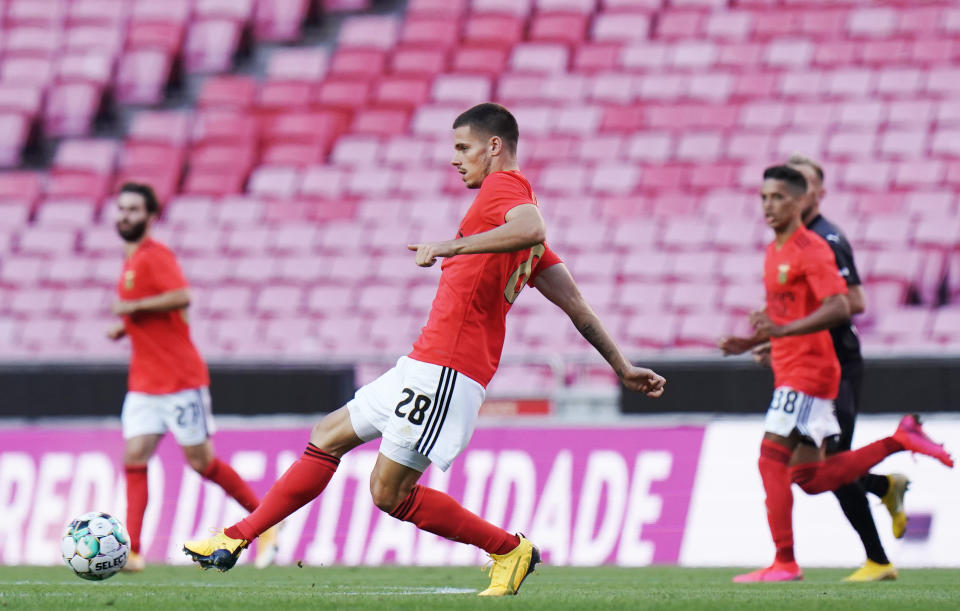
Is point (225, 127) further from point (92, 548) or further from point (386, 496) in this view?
point (386, 496)

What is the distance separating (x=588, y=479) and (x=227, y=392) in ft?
8.90

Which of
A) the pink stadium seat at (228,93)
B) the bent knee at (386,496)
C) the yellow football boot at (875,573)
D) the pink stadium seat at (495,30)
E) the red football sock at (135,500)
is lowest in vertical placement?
the red football sock at (135,500)

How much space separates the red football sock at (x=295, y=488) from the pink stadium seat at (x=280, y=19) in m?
14.9

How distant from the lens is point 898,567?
9688mm

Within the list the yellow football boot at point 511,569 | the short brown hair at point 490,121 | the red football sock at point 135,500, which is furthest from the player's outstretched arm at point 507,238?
the red football sock at point 135,500

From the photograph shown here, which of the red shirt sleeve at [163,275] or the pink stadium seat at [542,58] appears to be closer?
the red shirt sleeve at [163,275]

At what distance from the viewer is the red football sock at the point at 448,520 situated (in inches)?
246

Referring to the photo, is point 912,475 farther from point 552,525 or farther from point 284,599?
point 284,599

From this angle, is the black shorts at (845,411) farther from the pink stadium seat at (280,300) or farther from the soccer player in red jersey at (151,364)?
the pink stadium seat at (280,300)

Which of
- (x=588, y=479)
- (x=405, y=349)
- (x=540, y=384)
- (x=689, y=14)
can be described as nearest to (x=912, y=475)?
(x=588, y=479)

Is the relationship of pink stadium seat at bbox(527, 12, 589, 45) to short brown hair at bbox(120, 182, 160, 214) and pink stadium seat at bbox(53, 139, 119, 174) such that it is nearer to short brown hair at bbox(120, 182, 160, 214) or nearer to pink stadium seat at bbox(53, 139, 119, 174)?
pink stadium seat at bbox(53, 139, 119, 174)

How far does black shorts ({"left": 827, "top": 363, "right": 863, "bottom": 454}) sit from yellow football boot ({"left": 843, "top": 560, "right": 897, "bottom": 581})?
63cm

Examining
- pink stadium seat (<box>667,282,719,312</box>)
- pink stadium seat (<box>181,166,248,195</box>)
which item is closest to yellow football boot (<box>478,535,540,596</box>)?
pink stadium seat (<box>667,282,719,312</box>)

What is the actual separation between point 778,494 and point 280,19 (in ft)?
45.8
